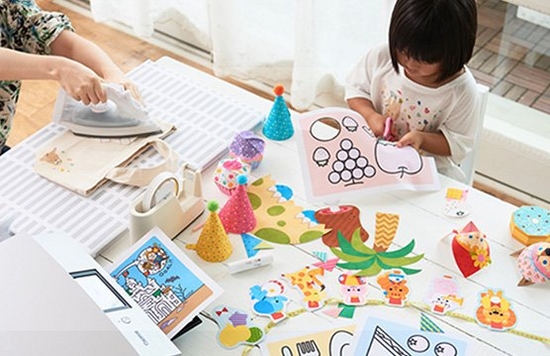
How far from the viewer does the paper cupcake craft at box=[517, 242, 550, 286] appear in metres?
1.22

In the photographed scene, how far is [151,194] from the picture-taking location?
1.25 m

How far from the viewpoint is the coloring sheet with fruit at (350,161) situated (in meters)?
1.40

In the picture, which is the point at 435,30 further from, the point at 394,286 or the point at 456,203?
the point at 394,286

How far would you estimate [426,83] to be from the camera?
1535 mm

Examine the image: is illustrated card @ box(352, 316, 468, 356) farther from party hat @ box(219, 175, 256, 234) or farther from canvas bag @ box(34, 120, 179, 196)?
canvas bag @ box(34, 120, 179, 196)

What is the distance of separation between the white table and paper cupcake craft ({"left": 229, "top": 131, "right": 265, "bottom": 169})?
1.1 inches

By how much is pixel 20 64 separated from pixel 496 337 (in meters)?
1.05

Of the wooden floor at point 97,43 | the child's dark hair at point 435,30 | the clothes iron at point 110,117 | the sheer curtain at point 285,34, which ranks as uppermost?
the child's dark hair at point 435,30

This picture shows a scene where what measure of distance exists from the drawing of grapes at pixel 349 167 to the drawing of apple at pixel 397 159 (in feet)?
0.09

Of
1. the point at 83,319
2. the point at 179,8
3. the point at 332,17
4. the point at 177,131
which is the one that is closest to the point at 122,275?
the point at 83,319

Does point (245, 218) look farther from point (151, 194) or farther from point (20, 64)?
point (20, 64)

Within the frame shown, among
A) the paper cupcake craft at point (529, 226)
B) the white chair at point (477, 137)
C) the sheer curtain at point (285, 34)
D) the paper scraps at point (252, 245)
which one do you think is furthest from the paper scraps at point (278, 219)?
the sheer curtain at point (285, 34)

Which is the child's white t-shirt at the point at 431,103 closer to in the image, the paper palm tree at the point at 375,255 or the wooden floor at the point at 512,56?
the paper palm tree at the point at 375,255

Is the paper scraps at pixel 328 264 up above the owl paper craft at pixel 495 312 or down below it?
above
